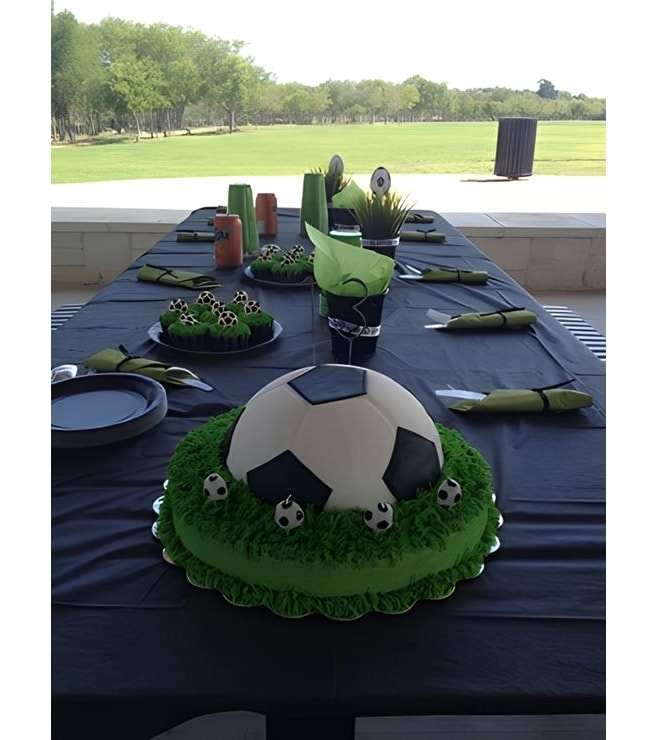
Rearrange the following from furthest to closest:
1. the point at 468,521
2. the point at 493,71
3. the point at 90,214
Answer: the point at 493,71
the point at 90,214
the point at 468,521

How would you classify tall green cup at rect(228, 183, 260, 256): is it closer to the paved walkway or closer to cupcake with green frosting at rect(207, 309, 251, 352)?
cupcake with green frosting at rect(207, 309, 251, 352)

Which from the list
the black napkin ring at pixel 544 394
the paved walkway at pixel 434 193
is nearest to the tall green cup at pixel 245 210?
the black napkin ring at pixel 544 394

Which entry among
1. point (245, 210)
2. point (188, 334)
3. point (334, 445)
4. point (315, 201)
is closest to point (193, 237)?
point (245, 210)

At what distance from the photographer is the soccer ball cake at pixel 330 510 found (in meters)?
0.49

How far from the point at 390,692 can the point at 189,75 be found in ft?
63.0

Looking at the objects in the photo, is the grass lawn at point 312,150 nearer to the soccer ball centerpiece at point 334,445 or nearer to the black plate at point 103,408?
the black plate at point 103,408

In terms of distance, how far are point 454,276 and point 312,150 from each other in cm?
1266

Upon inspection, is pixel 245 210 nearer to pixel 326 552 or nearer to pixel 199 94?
pixel 326 552

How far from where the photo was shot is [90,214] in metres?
3.98

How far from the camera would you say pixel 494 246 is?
12.1 feet

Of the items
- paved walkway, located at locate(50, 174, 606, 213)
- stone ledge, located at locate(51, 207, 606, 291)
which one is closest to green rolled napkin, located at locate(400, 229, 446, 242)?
stone ledge, located at locate(51, 207, 606, 291)

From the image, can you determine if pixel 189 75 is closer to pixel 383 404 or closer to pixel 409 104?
pixel 409 104

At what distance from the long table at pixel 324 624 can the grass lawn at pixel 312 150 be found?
841 centimetres
